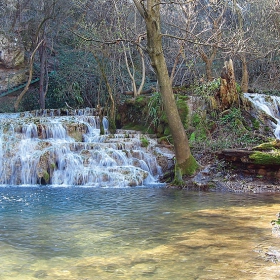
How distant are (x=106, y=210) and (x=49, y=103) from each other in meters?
16.8

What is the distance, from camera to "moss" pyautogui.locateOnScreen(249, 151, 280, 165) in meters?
10.2

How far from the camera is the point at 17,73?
2323cm

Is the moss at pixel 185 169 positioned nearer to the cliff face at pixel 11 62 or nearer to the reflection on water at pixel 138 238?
the reflection on water at pixel 138 238

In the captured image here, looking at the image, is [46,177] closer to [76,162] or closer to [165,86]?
[76,162]

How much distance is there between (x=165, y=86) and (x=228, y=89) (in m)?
4.93

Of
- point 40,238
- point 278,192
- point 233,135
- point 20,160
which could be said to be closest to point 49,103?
point 20,160

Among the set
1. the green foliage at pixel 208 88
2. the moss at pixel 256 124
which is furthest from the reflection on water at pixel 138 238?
the green foliage at pixel 208 88

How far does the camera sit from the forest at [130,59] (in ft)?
50.2

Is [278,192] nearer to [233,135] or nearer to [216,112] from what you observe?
[233,135]

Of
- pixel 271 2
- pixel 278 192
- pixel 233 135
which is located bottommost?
pixel 278 192

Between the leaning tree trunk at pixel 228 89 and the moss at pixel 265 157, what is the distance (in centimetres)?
461

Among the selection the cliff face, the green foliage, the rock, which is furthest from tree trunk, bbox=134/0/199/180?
the cliff face

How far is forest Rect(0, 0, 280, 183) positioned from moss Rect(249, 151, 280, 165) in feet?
12.3

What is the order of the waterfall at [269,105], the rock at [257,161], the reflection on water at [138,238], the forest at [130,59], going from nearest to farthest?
the reflection on water at [138,238] < the rock at [257,161] < the forest at [130,59] < the waterfall at [269,105]
